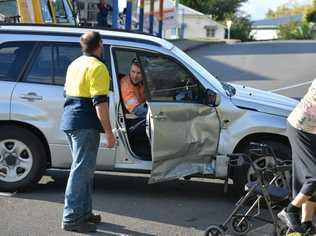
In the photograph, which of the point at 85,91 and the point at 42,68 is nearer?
the point at 85,91

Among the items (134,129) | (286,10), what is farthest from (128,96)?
(286,10)

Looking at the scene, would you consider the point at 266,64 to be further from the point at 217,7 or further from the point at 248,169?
the point at 217,7

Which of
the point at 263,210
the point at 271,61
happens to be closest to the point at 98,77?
the point at 263,210

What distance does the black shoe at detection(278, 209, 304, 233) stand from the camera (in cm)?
507

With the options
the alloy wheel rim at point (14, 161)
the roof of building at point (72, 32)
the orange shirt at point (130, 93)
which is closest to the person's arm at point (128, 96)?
the orange shirt at point (130, 93)

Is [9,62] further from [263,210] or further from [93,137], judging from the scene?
[263,210]

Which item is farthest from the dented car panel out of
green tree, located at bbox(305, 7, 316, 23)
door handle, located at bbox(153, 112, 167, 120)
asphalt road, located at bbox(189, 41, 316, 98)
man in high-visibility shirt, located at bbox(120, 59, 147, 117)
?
green tree, located at bbox(305, 7, 316, 23)

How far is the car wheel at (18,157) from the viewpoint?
679 centimetres

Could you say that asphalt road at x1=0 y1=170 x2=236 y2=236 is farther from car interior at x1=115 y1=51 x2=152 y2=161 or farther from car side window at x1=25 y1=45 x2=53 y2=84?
car side window at x1=25 y1=45 x2=53 y2=84

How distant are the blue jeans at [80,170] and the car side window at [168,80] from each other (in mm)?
1173

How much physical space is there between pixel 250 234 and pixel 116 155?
180cm

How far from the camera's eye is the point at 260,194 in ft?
17.3

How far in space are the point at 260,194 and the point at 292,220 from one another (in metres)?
0.35

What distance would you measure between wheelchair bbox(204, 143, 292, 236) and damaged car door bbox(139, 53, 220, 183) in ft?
3.16
